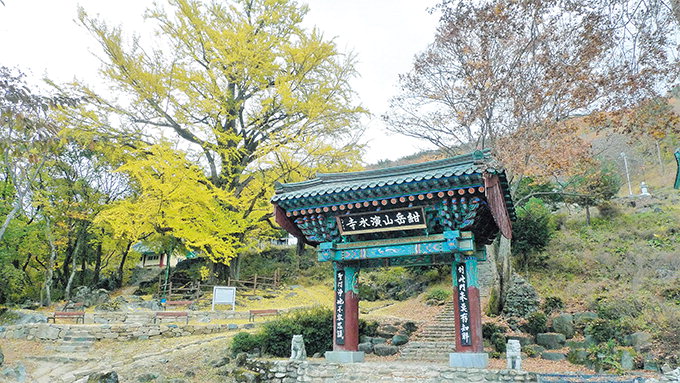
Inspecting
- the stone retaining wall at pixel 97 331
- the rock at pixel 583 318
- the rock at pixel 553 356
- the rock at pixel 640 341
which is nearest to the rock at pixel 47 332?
the stone retaining wall at pixel 97 331

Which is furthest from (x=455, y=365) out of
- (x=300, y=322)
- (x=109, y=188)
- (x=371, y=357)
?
(x=109, y=188)

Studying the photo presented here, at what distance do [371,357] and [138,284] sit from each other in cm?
2157

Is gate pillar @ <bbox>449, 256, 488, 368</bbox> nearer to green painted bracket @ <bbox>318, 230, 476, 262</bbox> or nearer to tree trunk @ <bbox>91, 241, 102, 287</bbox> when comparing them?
green painted bracket @ <bbox>318, 230, 476, 262</bbox>

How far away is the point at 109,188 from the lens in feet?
79.8

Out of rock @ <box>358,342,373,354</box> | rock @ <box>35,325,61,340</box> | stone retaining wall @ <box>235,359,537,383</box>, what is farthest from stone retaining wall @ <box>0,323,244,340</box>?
rock @ <box>358,342,373,354</box>

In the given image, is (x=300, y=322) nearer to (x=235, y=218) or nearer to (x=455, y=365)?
(x=455, y=365)

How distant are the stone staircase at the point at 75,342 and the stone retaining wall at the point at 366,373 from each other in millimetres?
5641

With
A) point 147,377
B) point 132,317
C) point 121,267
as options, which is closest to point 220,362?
point 147,377

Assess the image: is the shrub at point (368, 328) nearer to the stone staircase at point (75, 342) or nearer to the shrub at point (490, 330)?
the shrub at point (490, 330)

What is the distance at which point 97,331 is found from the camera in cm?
1387

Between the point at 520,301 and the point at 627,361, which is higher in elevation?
the point at 520,301

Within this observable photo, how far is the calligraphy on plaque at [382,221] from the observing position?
1011cm

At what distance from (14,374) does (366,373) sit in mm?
8612

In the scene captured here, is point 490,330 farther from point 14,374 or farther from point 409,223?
point 14,374
